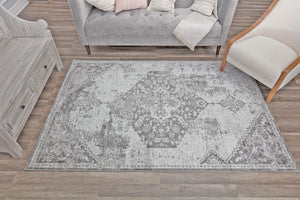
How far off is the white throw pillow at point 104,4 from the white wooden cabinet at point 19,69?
2.40 feet

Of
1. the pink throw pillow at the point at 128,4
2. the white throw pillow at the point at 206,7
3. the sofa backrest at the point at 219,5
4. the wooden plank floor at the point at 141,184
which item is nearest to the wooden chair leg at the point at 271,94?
the wooden plank floor at the point at 141,184

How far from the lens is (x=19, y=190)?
6.01ft

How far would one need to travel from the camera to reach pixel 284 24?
2643 millimetres

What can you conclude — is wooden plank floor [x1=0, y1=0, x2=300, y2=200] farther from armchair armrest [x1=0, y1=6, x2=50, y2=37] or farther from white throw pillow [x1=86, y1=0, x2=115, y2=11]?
white throw pillow [x1=86, y1=0, x2=115, y2=11]

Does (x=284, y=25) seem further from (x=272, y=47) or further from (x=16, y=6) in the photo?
(x=16, y=6)

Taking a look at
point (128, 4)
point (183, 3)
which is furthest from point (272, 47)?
point (128, 4)

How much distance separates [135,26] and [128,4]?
1.24 ft

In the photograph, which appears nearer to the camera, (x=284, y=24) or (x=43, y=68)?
(x=43, y=68)

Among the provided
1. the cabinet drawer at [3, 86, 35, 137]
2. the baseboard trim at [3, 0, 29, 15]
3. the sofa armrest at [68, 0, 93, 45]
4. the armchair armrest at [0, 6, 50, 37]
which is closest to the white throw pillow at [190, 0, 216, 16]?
the sofa armrest at [68, 0, 93, 45]

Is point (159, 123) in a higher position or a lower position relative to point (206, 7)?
lower

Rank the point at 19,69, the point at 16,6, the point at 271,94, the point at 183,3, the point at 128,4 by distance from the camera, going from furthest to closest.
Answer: the point at 16,6, the point at 183,3, the point at 128,4, the point at 271,94, the point at 19,69

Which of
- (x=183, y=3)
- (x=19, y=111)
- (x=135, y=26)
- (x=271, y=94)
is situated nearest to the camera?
(x=19, y=111)

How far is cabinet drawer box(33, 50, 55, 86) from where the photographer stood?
2359 mm

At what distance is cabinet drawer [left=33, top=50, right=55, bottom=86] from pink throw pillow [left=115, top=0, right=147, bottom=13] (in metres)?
1.09
